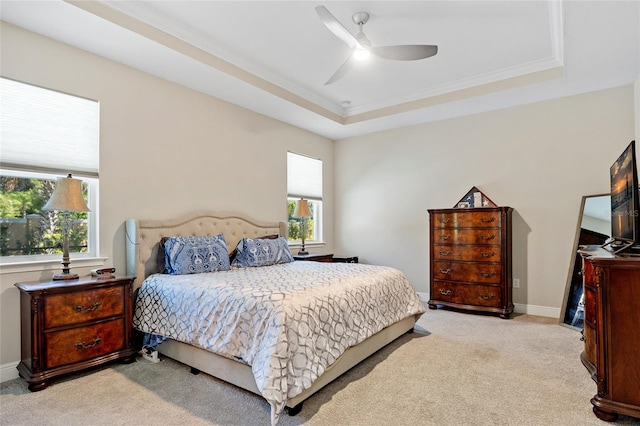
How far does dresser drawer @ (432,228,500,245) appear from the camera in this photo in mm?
4316

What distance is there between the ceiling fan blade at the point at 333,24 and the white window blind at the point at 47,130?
226cm

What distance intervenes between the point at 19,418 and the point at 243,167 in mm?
3213

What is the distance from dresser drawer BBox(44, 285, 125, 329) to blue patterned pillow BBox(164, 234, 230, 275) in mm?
506

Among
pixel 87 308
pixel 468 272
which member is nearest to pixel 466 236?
pixel 468 272

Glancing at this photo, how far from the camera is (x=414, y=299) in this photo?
3.60 m

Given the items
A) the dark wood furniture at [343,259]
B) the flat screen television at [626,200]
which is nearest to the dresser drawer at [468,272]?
the dark wood furniture at [343,259]

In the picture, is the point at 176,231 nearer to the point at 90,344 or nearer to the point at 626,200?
the point at 90,344

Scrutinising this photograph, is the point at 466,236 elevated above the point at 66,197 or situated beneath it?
situated beneath

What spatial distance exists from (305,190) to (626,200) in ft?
13.6

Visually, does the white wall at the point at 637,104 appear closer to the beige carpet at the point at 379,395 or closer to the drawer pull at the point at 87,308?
the beige carpet at the point at 379,395

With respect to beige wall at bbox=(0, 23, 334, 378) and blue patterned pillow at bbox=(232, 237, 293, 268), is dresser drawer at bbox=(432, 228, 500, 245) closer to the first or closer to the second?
blue patterned pillow at bbox=(232, 237, 293, 268)

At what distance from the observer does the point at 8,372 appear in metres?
2.66

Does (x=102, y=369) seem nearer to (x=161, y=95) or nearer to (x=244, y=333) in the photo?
(x=244, y=333)

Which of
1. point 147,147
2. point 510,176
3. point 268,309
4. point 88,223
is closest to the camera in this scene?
point 268,309
